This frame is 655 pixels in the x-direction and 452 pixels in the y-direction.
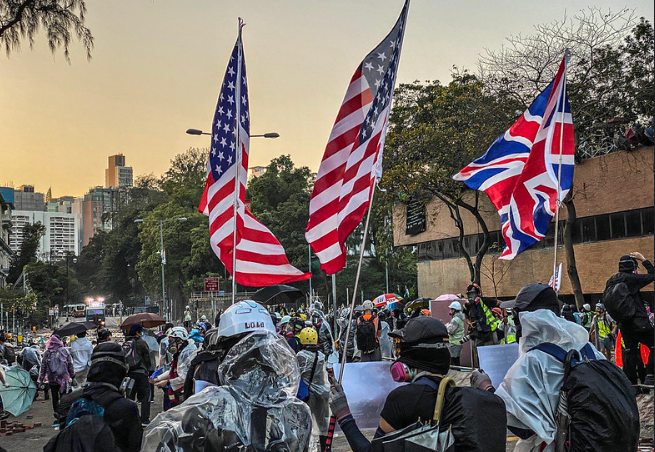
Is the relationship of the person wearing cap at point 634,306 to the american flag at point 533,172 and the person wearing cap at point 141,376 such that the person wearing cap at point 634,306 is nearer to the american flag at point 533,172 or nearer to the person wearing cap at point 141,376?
the american flag at point 533,172

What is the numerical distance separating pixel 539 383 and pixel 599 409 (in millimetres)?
373

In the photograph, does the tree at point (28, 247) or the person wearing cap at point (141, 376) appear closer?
the person wearing cap at point (141, 376)

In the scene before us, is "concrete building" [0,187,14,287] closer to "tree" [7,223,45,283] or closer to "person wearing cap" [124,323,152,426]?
"tree" [7,223,45,283]

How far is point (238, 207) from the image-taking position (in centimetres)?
956

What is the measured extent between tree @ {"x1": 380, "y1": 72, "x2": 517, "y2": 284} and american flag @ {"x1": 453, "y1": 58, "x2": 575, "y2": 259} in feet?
61.2

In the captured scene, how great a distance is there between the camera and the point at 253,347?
3.74m

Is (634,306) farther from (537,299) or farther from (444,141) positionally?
(444,141)

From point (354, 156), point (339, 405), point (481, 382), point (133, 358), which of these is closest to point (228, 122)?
point (354, 156)

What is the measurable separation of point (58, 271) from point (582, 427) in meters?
87.2

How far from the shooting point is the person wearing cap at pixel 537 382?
12.5ft

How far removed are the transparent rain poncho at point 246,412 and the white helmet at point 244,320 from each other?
0.30m

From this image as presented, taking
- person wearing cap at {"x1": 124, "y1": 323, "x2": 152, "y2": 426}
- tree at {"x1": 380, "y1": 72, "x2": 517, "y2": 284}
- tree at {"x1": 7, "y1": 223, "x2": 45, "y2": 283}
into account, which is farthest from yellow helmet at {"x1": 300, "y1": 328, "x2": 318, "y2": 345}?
tree at {"x1": 7, "y1": 223, "x2": 45, "y2": 283}

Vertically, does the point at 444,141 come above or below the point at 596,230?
above

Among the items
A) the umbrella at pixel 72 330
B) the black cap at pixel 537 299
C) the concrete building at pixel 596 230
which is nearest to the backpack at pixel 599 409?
the black cap at pixel 537 299
